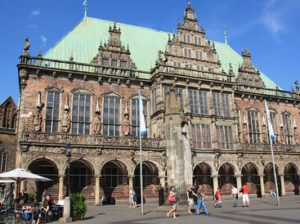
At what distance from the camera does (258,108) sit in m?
36.4

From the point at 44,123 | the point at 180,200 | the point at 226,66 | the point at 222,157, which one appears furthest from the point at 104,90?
the point at 226,66

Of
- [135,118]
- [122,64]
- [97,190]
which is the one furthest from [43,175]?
[122,64]

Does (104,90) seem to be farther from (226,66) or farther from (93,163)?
(226,66)

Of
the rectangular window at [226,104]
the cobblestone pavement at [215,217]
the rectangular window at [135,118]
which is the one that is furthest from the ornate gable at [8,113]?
the cobblestone pavement at [215,217]

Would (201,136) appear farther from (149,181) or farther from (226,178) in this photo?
(149,181)

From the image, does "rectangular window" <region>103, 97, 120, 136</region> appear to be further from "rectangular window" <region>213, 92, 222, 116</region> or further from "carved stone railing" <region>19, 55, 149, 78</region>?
"rectangular window" <region>213, 92, 222, 116</region>

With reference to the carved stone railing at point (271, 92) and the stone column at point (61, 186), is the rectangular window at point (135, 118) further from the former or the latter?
the carved stone railing at point (271, 92)

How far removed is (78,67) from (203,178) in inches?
670

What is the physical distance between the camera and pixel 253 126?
116 feet

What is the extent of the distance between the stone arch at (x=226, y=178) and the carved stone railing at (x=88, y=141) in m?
8.84

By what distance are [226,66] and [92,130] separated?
68.7 ft

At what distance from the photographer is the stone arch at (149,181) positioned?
27892 mm

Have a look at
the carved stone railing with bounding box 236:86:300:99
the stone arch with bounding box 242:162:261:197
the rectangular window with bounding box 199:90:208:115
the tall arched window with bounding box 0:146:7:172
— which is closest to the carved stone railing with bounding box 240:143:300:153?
the stone arch with bounding box 242:162:261:197

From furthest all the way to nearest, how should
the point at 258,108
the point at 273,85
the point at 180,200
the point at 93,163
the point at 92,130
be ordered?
the point at 273,85 → the point at 258,108 → the point at 92,130 → the point at 93,163 → the point at 180,200
